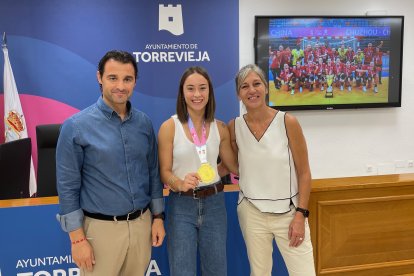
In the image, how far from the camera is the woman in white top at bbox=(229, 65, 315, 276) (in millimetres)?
1818

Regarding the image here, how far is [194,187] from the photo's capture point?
1660mm

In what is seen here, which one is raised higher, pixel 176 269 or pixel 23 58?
pixel 23 58

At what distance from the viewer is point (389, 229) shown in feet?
7.68

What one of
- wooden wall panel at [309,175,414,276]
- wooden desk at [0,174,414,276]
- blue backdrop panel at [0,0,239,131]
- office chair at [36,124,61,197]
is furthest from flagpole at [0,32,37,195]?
wooden wall panel at [309,175,414,276]

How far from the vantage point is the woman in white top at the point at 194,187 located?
172cm

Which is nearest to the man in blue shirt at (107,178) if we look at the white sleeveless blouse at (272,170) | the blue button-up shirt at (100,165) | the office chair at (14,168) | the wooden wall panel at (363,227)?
the blue button-up shirt at (100,165)

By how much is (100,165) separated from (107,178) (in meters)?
0.06

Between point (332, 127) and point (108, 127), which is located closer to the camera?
point (108, 127)

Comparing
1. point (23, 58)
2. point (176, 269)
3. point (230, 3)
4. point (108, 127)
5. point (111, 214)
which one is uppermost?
point (230, 3)

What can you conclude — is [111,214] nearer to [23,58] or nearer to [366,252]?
[366,252]

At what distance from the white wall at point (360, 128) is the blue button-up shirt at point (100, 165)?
339 centimetres

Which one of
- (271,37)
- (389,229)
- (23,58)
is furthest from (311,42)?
(23,58)

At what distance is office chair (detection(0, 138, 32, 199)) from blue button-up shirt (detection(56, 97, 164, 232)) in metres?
1.52

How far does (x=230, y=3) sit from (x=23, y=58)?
2.48 meters
